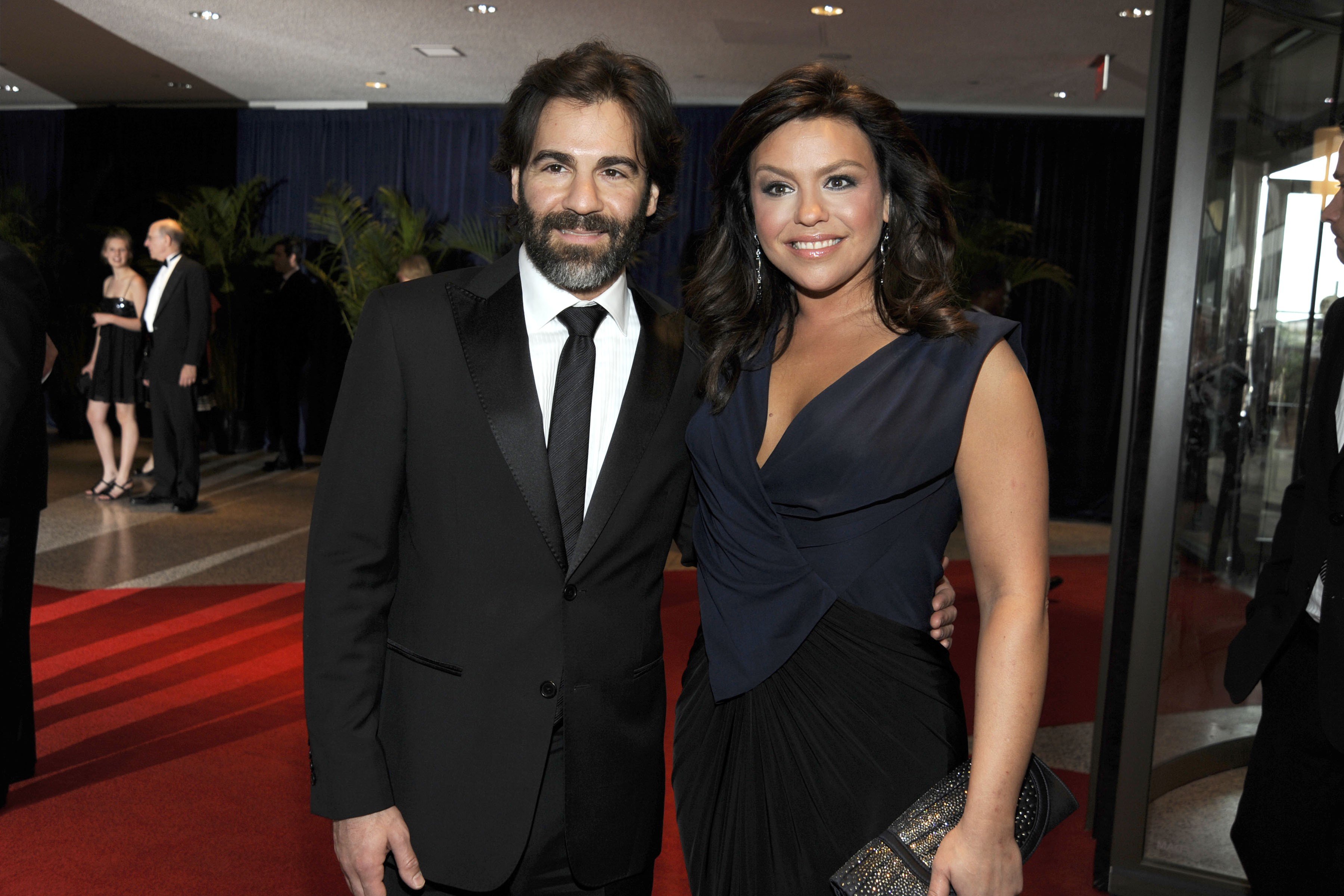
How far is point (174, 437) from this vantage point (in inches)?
299

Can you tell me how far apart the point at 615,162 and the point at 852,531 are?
67 centimetres

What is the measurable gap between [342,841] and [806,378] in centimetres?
95

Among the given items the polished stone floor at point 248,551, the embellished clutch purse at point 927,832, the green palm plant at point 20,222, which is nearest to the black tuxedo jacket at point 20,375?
the embellished clutch purse at point 927,832

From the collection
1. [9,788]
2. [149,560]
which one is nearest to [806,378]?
[9,788]

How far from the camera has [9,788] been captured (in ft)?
10.6

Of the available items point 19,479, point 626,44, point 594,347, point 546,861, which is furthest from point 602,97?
point 626,44

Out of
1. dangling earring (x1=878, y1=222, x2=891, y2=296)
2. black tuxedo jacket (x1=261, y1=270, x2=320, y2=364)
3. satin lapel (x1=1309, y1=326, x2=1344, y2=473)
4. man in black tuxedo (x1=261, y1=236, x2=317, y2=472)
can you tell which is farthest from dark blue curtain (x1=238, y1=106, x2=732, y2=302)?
dangling earring (x1=878, y1=222, x2=891, y2=296)

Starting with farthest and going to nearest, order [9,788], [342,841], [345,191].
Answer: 1. [345,191]
2. [9,788]
3. [342,841]

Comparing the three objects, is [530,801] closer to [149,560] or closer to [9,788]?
[9,788]

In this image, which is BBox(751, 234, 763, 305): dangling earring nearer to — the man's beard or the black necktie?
the man's beard

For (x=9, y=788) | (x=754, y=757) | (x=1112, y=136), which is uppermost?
(x=1112, y=136)

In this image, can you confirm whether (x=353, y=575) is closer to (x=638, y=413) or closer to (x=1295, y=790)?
(x=638, y=413)

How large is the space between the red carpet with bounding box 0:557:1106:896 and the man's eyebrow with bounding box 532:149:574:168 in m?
1.95

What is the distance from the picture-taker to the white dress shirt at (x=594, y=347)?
61.9 inches
